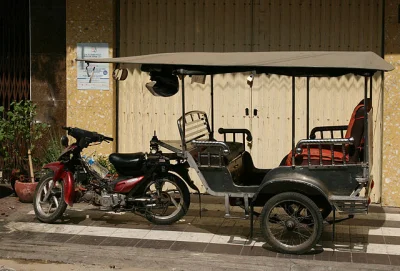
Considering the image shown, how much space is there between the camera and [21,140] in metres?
10.7

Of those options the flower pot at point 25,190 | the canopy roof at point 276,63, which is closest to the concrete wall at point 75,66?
the flower pot at point 25,190

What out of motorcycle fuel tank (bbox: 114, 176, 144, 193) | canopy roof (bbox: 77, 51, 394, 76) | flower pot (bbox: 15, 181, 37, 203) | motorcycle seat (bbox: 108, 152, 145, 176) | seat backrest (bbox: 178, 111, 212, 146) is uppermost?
canopy roof (bbox: 77, 51, 394, 76)

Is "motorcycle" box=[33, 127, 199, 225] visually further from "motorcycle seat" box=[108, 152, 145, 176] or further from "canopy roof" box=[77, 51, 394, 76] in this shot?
"canopy roof" box=[77, 51, 394, 76]

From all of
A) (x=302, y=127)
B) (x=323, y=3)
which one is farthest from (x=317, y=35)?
(x=302, y=127)

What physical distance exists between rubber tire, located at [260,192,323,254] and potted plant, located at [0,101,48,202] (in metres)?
4.13

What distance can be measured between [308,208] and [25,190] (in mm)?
4650

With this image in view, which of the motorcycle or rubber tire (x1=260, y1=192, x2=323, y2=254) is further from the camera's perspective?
the motorcycle

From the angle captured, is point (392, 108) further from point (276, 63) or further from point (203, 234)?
point (203, 234)

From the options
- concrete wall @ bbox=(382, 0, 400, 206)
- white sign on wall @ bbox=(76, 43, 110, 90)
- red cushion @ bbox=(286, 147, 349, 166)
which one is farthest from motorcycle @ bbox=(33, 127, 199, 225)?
concrete wall @ bbox=(382, 0, 400, 206)

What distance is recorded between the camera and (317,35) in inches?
405

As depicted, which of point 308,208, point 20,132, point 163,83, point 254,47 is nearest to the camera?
point 308,208

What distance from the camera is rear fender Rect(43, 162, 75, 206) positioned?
8.64m

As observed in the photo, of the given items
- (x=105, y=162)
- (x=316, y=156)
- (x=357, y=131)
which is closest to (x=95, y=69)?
(x=105, y=162)

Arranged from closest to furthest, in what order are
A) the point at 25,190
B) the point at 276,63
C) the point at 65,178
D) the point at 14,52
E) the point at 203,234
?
the point at 276,63 → the point at 203,234 → the point at 65,178 → the point at 25,190 → the point at 14,52
